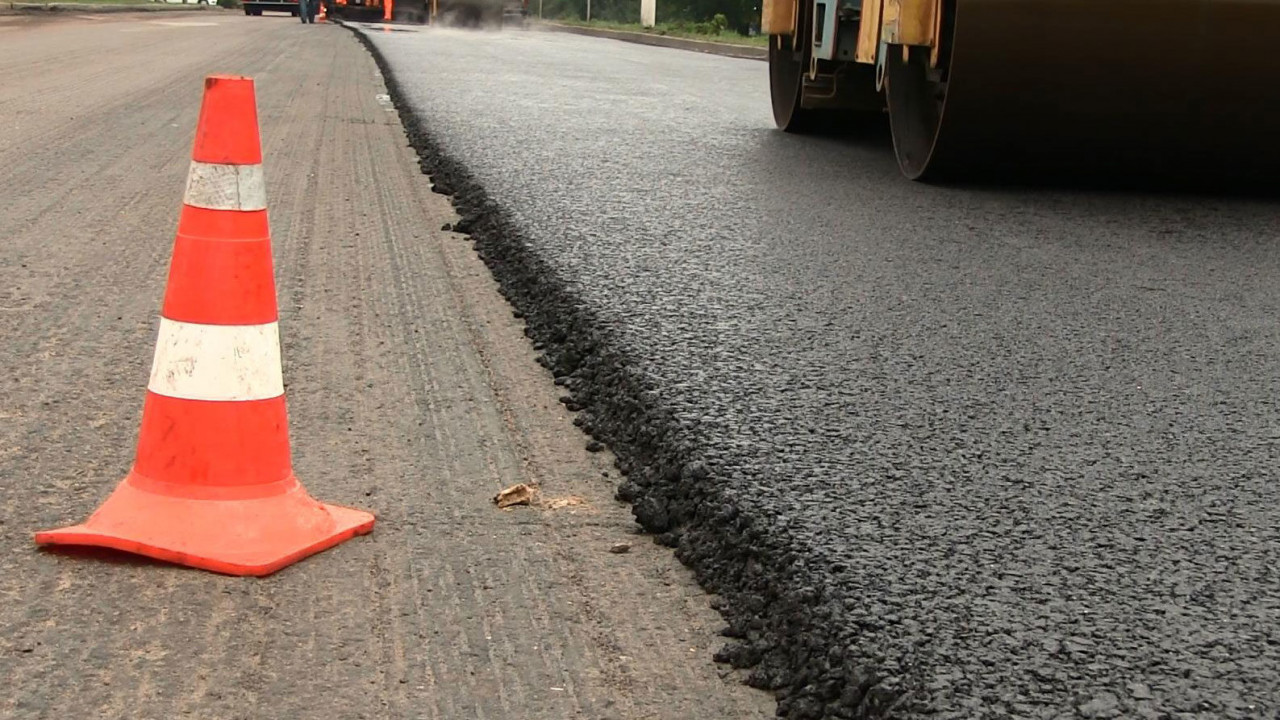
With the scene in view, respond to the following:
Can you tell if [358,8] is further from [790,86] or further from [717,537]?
[717,537]

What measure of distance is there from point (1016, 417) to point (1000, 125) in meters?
3.78

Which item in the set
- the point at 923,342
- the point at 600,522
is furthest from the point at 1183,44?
the point at 600,522

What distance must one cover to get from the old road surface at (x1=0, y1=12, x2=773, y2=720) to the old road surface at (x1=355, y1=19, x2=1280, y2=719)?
0.15m

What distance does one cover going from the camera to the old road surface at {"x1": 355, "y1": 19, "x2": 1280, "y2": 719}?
7.43ft

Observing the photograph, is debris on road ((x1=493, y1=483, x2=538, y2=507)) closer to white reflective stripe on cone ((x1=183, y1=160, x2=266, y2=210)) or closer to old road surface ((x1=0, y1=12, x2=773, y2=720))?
old road surface ((x1=0, y1=12, x2=773, y2=720))

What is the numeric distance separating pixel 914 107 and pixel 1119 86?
1.41 metres

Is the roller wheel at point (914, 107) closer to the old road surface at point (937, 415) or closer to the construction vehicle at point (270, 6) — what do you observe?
the old road surface at point (937, 415)

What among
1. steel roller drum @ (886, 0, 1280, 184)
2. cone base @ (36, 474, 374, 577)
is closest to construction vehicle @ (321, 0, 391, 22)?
steel roller drum @ (886, 0, 1280, 184)

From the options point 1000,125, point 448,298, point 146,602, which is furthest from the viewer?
point 1000,125

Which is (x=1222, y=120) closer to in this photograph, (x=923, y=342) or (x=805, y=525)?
(x=923, y=342)

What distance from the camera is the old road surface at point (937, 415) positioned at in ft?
7.43

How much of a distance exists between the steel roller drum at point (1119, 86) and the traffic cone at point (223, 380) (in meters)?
4.41

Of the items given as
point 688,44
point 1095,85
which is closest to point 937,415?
point 1095,85

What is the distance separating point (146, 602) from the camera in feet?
8.25
